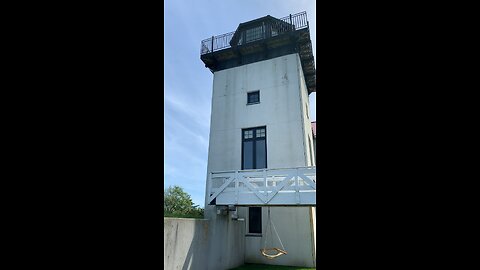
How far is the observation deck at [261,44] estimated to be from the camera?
36.3 feet

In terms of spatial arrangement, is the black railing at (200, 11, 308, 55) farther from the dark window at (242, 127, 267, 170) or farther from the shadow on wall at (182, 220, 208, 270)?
the shadow on wall at (182, 220, 208, 270)

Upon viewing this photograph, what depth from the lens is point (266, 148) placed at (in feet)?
34.3

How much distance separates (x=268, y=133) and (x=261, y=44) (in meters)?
3.80

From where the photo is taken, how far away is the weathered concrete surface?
6.03 meters

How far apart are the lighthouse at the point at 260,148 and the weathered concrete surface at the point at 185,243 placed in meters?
0.42

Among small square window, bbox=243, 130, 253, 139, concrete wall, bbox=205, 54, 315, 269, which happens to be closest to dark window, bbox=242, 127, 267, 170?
small square window, bbox=243, 130, 253, 139

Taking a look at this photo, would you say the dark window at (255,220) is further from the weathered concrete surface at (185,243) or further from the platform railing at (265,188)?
the weathered concrete surface at (185,243)

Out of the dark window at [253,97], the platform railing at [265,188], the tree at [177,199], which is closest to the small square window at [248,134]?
the dark window at [253,97]

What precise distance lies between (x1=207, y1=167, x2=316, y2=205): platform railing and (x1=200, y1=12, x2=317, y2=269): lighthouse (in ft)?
0.09

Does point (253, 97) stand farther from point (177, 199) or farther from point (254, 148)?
point (177, 199)

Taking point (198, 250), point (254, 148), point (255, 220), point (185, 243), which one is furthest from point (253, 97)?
point (185, 243)

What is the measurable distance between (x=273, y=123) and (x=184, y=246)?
5.67 m
